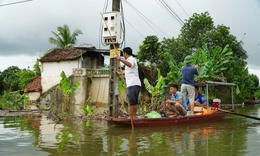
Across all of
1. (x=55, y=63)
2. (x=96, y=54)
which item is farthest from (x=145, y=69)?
(x=55, y=63)

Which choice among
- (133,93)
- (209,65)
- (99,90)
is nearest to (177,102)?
(133,93)

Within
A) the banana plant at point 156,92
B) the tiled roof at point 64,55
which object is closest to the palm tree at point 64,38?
the tiled roof at point 64,55

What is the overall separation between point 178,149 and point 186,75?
461 centimetres

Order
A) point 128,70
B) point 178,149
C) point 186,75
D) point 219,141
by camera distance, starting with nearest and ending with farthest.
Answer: point 178,149 → point 219,141 → point 128,70 → point 186,75

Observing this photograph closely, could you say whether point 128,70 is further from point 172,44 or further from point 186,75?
point 172,44

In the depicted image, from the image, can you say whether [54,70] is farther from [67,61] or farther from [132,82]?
[132,82]

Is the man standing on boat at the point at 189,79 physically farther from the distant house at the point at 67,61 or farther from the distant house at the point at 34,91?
the distant house at the point at 34,91

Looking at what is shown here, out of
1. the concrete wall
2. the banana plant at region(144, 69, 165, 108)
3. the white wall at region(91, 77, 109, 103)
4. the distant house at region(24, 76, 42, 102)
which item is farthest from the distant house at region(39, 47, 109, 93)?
the banana plant at region(144, 69, 165, 108)

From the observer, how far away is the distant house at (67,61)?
72.6ft

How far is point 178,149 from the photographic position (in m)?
5.08

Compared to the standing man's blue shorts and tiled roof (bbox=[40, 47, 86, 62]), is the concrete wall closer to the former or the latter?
tiled roof (bbox=[40, 47, 86, 62])

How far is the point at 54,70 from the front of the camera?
23.5 metres

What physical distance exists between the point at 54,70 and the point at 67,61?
1.59 metres

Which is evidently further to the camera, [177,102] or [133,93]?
[177,102]
